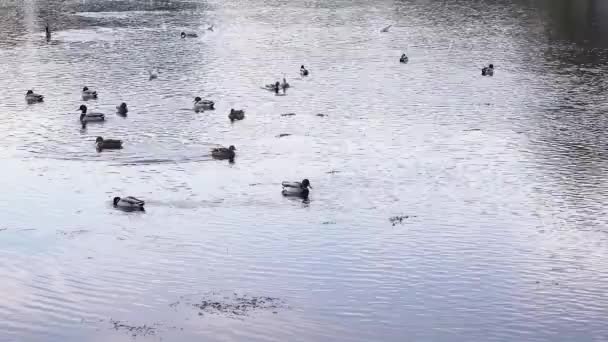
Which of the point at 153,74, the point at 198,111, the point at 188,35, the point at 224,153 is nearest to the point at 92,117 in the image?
the point at 198,111

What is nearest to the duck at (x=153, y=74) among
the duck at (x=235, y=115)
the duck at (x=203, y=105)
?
the duck at (x=203, y=105)

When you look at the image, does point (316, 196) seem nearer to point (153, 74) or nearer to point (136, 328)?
point (136, 328)

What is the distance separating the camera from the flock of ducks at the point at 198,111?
46816 mm

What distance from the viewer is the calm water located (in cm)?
3597

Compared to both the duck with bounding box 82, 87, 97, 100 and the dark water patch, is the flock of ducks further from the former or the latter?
the dark water patch

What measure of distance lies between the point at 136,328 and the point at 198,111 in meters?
33.7

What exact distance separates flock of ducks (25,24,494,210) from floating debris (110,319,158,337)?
1199 cm

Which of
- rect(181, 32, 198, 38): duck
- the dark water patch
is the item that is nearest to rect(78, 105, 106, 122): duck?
the dark water patch

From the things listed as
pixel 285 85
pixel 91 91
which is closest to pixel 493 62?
pixel 285 85

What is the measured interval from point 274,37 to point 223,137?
1691 inches

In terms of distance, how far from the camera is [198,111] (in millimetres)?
66875

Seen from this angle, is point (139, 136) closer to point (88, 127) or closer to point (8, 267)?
point (88, 127)

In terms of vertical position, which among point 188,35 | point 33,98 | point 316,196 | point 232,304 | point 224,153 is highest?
point 188,35

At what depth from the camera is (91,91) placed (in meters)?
72.1
